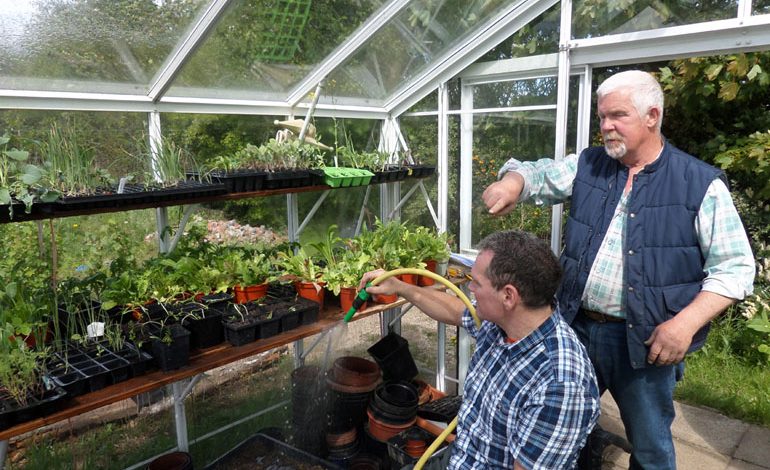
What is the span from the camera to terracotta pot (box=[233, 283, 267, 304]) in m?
2.68

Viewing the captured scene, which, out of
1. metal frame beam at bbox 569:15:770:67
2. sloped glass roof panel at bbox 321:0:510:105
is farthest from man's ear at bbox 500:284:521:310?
sloped glass roof panel at bbox 321:0:510:105

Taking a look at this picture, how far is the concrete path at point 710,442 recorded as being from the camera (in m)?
3.14

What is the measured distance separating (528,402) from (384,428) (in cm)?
170

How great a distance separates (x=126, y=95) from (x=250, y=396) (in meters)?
2.27

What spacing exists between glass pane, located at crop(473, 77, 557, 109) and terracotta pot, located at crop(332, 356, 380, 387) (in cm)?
210

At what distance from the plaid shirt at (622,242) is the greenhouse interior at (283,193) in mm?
641

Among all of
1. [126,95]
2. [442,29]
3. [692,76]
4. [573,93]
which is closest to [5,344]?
[126,95]

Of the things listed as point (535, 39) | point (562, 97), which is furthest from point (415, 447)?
point (535, 39)

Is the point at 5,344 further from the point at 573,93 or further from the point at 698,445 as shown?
the point at 698,445

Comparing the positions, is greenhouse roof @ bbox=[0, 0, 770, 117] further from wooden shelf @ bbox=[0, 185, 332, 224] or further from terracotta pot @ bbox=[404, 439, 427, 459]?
terracotta pot @ bbox=[404, 439, 427, 459]

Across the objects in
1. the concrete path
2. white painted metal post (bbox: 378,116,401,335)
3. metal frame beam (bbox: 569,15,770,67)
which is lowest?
the concrete path

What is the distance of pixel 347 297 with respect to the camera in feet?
9.36

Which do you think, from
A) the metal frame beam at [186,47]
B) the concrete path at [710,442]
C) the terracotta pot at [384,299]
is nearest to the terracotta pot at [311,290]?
the terracotta pot at [384,299]

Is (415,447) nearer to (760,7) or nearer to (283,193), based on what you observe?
(283,193)
